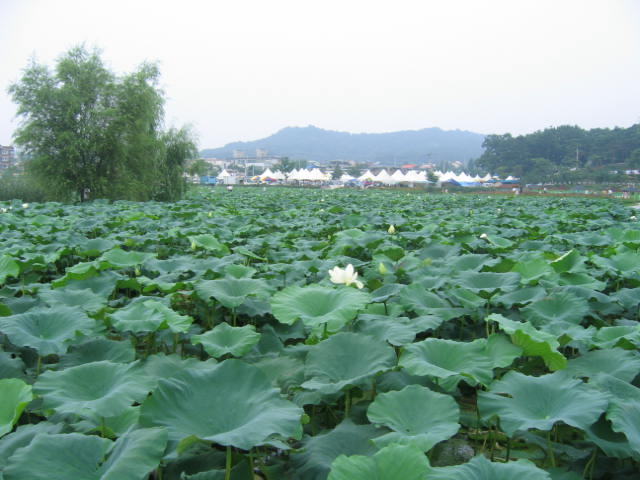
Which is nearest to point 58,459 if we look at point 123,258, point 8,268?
point 8,268

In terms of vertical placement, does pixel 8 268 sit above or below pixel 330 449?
above

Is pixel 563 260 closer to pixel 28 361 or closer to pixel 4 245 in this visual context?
pixel 28 361

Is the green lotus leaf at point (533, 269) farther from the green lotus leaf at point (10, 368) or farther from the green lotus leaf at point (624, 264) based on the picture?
the green lotus leaf at point (10, 368)

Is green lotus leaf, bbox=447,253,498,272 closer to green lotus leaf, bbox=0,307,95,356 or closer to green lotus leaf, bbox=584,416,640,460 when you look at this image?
green lotus leaf, bbox=584,416,640,460

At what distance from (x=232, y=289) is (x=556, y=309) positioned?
1495mm

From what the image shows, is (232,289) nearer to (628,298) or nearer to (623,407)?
(623,407)

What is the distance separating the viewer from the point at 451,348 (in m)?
1.40

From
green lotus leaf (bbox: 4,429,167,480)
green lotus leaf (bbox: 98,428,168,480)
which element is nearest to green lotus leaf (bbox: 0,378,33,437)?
green lotus leaf (bbox: 4,429,167,480)

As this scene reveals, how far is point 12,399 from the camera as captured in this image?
1.17 metres

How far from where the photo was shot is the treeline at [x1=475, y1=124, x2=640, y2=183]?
54.6 m

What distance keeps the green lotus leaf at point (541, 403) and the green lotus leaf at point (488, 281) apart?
918mm

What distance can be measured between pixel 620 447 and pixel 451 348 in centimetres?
48

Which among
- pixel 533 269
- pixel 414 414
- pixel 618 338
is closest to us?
pixel 414 414

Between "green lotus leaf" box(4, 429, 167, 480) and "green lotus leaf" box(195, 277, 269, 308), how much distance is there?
1.10 meters
